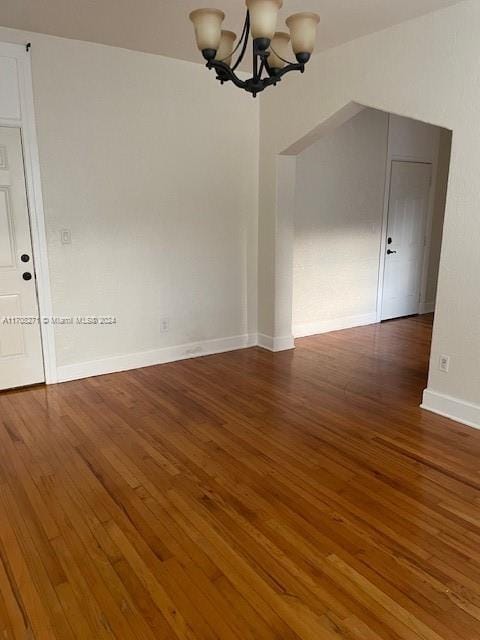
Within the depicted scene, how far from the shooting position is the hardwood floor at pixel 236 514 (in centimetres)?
178

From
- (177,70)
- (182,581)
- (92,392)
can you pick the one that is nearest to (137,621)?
(182,581)

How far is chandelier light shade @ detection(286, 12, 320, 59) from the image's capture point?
2.17m

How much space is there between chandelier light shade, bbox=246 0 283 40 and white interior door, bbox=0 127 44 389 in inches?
94.3

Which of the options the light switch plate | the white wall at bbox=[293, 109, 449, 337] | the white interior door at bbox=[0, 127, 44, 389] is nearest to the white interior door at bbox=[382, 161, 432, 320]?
the white wall at bbox=[293, 109, 449, 337]

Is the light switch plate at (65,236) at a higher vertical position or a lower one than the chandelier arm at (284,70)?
lower

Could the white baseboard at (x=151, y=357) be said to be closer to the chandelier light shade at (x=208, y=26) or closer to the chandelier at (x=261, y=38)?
the chandelier at (x=261, y=38)

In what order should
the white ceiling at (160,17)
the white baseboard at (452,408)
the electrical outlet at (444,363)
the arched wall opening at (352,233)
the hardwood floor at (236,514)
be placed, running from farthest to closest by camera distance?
the arched wall opening at (352,233) < the electrical outlet at (444,363) < the white baseboard at (452,408) < the white ceiling at (160,17) < the hardwood floor at (236,514)

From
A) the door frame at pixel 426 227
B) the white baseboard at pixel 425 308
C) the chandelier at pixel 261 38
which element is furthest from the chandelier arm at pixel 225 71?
the white baseboard at pixel 425 308

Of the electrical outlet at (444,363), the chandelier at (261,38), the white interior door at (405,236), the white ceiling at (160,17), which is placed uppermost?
the white ceiling at (160,17)

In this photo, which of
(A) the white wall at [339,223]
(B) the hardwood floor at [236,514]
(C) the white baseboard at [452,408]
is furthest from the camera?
(A) the white wall at [339,223]

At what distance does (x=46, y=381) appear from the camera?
4133mm

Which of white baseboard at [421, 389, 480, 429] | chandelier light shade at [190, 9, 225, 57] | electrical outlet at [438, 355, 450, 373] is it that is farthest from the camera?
electrical outlet at [438, 355, 450, 373]

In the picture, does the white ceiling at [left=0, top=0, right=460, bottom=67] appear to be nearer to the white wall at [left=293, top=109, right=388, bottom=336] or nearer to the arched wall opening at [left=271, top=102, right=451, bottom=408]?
the arched wall opening at [left=271, top=102, right=451, bottom=408]

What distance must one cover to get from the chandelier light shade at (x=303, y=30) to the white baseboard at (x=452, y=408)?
2.48m
